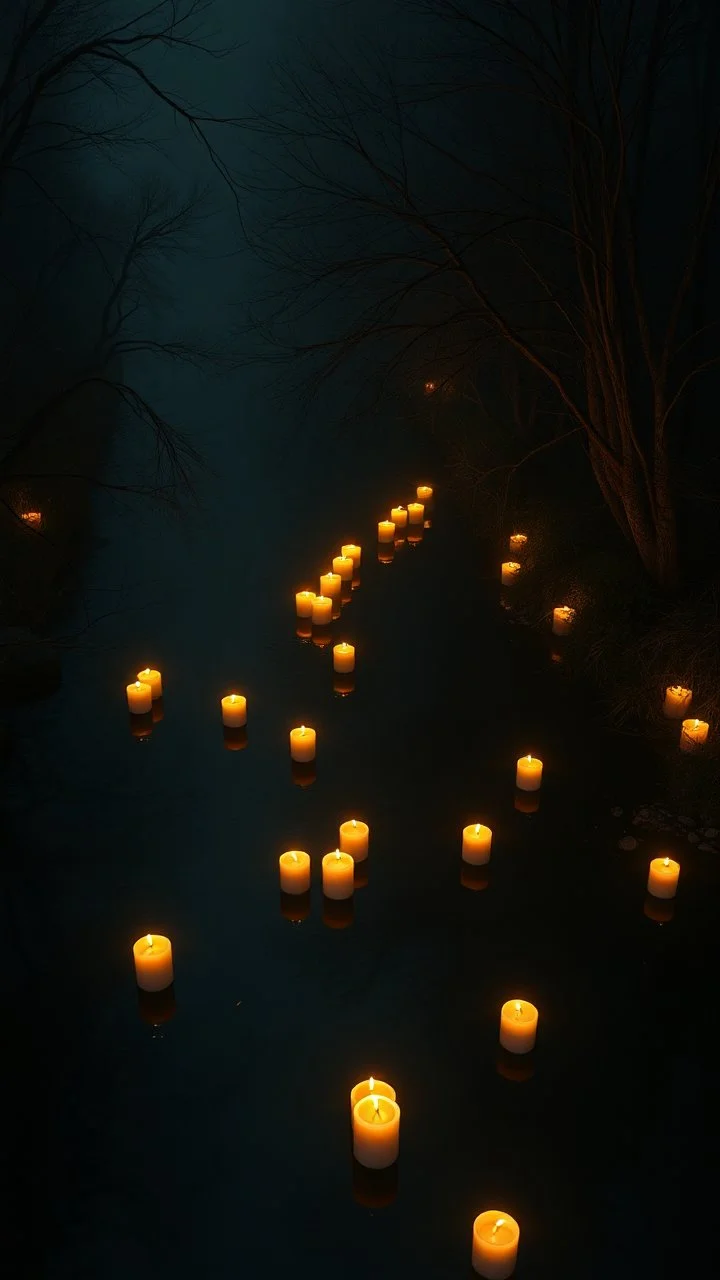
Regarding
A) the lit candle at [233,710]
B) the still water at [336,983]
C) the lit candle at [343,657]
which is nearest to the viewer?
the still water at [336,983]

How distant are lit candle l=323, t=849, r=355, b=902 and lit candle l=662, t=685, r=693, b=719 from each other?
2295 mm

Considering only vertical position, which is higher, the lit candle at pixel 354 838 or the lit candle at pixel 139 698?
the lit candle at pixel 139 698

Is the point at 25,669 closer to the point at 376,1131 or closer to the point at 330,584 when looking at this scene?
the point at 330,584

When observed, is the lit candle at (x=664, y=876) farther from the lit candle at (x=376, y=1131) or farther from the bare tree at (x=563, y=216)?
the bare tree at (x=563, y=216)

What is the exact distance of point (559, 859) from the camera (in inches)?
155

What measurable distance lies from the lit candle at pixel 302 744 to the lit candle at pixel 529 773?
42.9 inches

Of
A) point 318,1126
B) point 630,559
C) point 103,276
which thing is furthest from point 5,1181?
point 103,276

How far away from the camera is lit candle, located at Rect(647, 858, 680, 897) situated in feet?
11.6

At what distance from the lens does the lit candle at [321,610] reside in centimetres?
645

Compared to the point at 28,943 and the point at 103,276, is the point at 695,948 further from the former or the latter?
the point at 103,276

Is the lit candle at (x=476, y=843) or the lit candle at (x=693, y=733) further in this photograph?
the lit candle at (x=693, y=733)

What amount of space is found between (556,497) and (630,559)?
239 centimetres

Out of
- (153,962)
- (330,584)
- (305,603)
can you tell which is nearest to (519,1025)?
(153,962)

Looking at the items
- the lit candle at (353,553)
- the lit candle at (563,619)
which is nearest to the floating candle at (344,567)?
the lit candle at (353,553)
